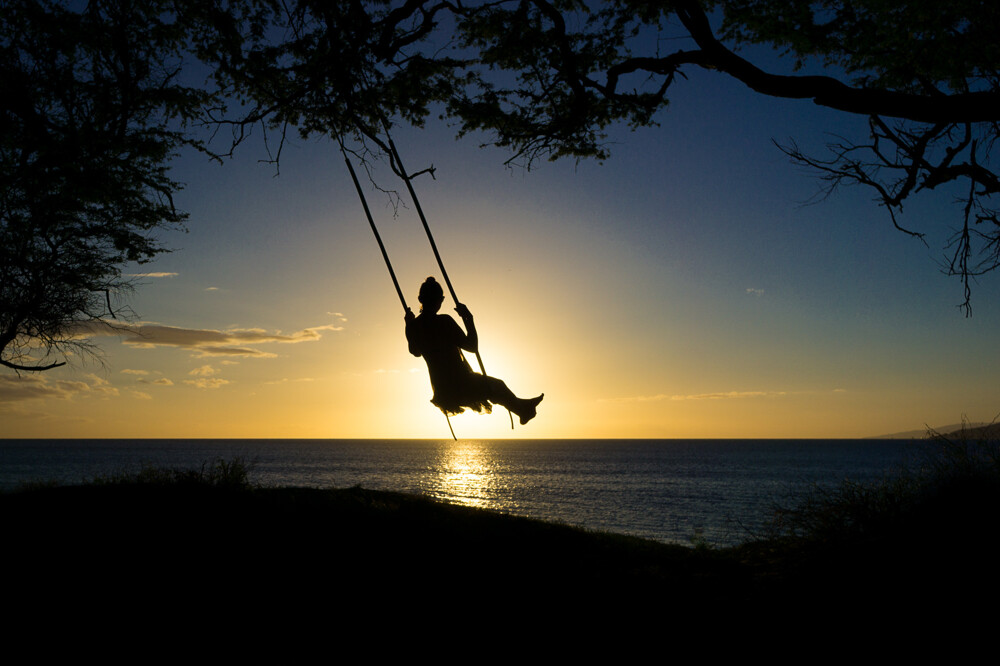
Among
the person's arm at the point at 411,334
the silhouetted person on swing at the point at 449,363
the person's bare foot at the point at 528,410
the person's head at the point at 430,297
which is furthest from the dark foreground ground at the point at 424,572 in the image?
the person's head at the point at 430,297

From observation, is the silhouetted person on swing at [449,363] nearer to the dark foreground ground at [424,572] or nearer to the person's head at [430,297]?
the person's head at [430,297]

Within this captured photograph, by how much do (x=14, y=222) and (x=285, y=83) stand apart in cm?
1045

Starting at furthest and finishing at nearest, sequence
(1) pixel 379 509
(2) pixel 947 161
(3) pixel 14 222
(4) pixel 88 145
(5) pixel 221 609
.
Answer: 1. (3) pixel 14 222
2. (4) pixel 88 145
3. (1) pixel 379 509
4. (2) pixel 947 161
5. (5) pixel 221 609

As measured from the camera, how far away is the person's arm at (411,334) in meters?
6.96

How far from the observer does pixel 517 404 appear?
7.44 m

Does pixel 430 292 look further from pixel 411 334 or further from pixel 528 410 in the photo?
pixel 528 410

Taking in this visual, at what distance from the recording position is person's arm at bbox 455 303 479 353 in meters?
6.76

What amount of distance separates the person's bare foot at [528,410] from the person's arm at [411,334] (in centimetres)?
147

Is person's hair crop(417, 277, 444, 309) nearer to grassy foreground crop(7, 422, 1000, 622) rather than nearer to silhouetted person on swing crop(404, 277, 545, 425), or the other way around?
silhouetted person on swing crop(404, 277, 545, 425)

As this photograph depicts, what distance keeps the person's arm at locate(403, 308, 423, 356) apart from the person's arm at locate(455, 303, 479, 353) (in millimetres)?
589

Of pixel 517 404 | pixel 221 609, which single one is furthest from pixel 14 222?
pixel 517 404

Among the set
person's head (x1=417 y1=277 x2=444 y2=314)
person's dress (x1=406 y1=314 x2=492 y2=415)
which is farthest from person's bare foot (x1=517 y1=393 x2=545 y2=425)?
person's head (x1=417 y1=277 x2=444 y2=314)

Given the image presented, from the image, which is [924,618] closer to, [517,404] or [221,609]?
[517,404]

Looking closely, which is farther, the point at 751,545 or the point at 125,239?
the point at 125,239
